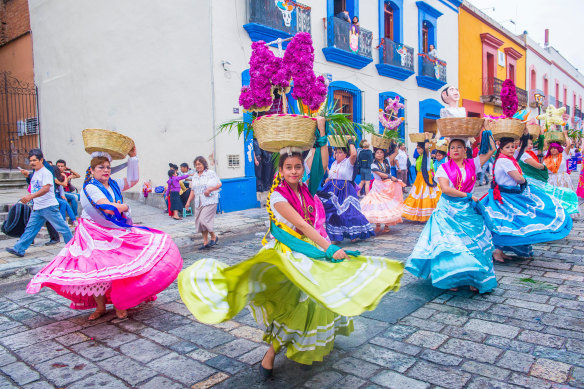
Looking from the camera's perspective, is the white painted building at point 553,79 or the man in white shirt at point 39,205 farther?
the white painted building at point 553,79

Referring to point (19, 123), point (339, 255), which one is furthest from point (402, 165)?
point (19, 123)

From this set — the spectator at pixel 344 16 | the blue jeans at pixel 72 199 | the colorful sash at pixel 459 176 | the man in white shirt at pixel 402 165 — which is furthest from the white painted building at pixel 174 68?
the colorful sash at pixel 459 176

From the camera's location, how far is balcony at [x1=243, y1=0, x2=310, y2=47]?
→ 11.0 m

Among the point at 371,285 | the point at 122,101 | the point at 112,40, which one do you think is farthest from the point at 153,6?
the point at 371,285

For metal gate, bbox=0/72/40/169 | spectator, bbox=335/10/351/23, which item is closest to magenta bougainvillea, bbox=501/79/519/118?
spectator, bbox=335/10/351/23

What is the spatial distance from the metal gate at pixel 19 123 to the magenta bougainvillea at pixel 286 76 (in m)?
13.8

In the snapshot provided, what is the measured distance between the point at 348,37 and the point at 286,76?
11706 mm

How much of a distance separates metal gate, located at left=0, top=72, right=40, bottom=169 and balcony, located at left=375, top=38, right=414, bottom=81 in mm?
11876

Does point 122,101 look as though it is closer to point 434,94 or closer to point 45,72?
point 45,72

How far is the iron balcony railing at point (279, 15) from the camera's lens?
434 inches

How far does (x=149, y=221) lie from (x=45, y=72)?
26.0 feet

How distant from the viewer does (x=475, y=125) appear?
4.62 meters

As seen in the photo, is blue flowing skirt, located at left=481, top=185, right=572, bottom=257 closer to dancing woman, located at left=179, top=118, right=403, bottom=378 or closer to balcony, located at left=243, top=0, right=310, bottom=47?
dancing woman, located at left=179, top=118, right=403, bottom=378

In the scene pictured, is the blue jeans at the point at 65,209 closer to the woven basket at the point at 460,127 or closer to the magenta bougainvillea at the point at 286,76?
the magenta bougainvillea at the point at 286,76
